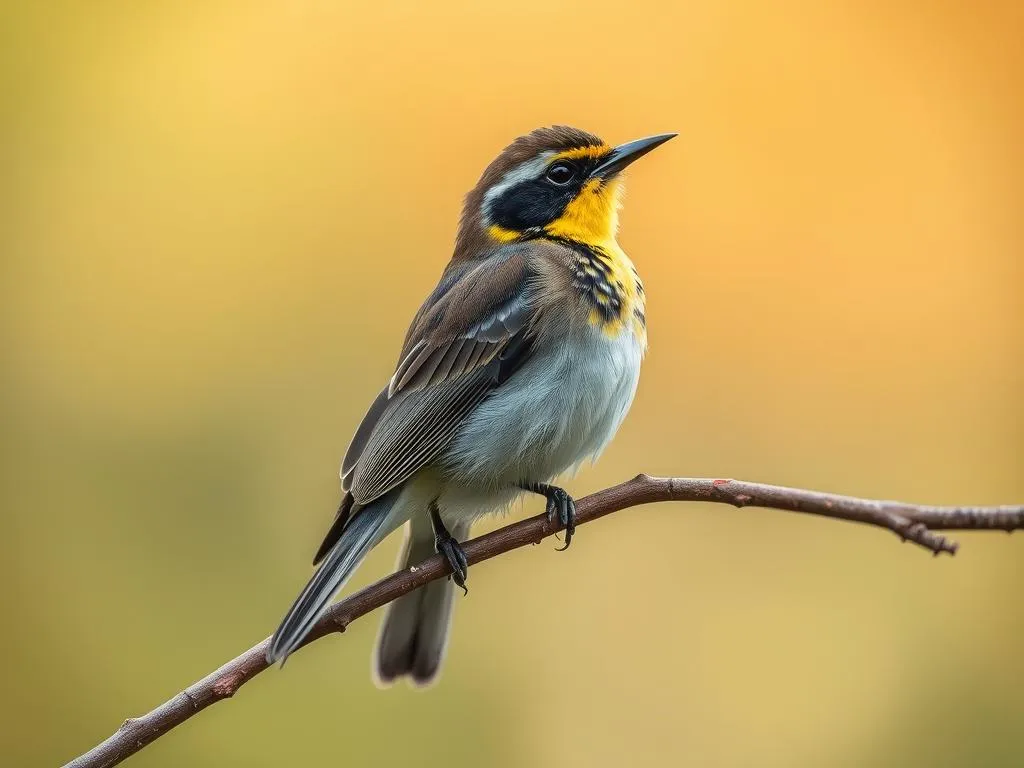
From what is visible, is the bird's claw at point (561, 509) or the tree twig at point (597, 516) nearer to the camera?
the tree twig at point (597, 516)

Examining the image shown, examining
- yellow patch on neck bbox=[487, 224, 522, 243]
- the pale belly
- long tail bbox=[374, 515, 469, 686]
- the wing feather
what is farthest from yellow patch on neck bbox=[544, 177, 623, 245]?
long tail bbox=[374, 515, 469, 686]

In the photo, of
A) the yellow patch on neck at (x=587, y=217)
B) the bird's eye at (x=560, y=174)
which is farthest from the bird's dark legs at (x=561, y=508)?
the bird's eye at (x=560, y=174)

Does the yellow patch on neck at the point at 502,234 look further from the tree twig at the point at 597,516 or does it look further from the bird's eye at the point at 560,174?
the tree twig at the point at 597,516

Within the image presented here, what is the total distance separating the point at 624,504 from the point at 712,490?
15.7 inches

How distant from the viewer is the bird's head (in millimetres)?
5234

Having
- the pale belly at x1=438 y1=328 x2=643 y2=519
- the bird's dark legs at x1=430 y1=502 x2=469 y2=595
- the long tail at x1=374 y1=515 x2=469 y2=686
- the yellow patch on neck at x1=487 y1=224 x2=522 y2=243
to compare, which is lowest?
the long tail at x1=374 y1=515 x2=469 y2=686

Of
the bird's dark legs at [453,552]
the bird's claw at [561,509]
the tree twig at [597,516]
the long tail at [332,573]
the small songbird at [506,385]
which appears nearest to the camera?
the tree twig at [597,516]

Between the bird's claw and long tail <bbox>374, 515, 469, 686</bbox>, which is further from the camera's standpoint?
long tail <bbox>374, 515, 469, 686</bbox>

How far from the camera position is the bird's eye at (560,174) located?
207 inches

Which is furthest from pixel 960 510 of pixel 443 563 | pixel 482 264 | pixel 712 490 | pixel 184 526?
pixel 184 526

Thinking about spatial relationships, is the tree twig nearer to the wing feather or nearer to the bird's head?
the wing feather

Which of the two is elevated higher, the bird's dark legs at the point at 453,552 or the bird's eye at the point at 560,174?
the bird's eye at the point at 560,174

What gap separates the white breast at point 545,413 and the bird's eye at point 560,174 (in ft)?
2.92

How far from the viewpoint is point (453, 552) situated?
439 centimetres
